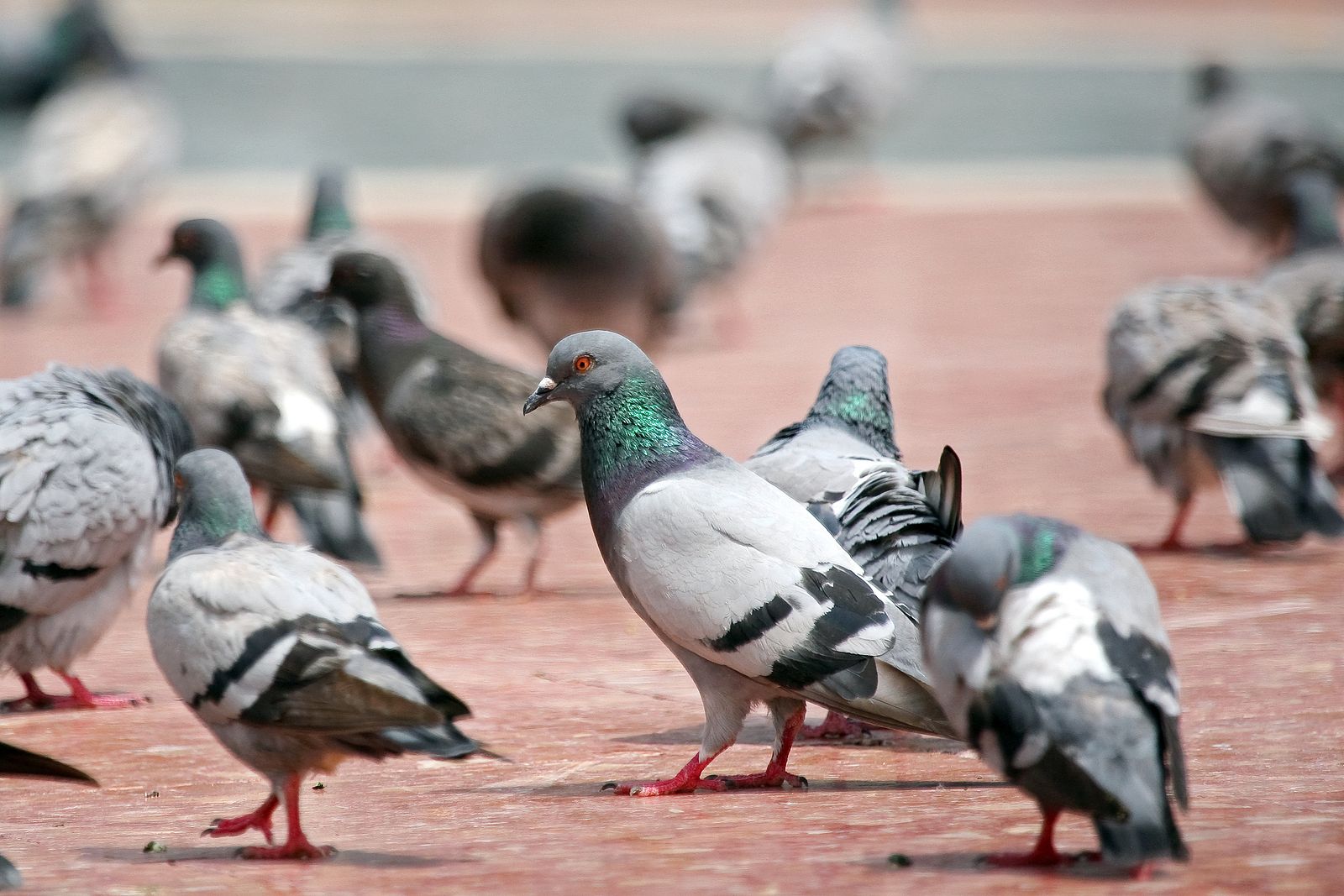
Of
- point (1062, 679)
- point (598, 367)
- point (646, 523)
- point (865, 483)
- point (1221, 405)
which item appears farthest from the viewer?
point (1221, 405)

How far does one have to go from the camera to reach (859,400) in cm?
511

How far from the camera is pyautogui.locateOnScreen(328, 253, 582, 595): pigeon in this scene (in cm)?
636

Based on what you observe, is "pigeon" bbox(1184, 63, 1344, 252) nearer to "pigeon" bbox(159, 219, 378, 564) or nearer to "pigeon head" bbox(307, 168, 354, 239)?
"pigeon head" bbox(307, 168, 354, 239)

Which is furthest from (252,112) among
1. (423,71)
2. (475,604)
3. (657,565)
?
(657,565)

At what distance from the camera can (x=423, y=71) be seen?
87.2 ft

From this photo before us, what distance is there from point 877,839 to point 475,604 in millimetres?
2917

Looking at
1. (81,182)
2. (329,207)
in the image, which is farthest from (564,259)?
(81,182)

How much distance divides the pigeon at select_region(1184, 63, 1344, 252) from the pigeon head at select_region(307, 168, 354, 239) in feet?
19.3

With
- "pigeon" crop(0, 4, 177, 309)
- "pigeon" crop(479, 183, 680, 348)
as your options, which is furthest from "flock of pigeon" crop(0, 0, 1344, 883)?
"pigeon" crop(0, 4, 177, 309)

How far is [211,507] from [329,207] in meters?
5.40

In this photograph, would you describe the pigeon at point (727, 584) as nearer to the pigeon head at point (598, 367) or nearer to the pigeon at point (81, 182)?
the pigeon head at point (598, 367)

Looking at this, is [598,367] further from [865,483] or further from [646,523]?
[865,483]

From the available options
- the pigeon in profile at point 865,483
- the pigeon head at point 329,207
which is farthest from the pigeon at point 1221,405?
the pigeon head at point 329,207

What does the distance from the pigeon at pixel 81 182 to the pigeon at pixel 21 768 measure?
9.91 metres
